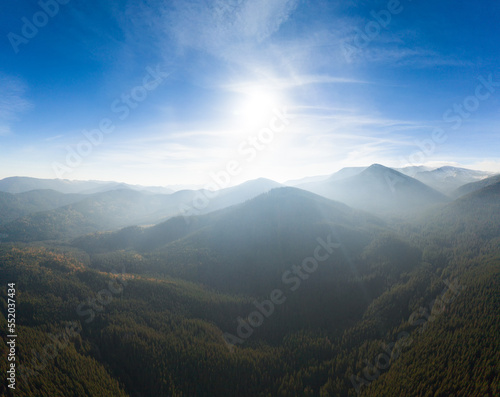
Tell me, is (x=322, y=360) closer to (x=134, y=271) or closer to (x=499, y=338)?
(x=499, y=338)

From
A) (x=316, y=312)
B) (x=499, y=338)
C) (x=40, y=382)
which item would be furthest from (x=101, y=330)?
(x=499, y=338)

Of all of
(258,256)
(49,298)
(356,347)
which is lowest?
(356,347)

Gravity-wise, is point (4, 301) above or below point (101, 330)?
above

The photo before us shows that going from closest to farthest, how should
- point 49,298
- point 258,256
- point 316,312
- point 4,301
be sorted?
point 4,301 → point 49,298 → point 316,312 → point 258,256

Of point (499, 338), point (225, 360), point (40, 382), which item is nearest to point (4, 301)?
point (40, 382)

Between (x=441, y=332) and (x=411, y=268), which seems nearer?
(x=441, y=332)

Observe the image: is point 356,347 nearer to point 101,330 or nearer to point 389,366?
point 389,366

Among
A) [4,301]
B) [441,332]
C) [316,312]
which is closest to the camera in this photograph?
[441,332]
